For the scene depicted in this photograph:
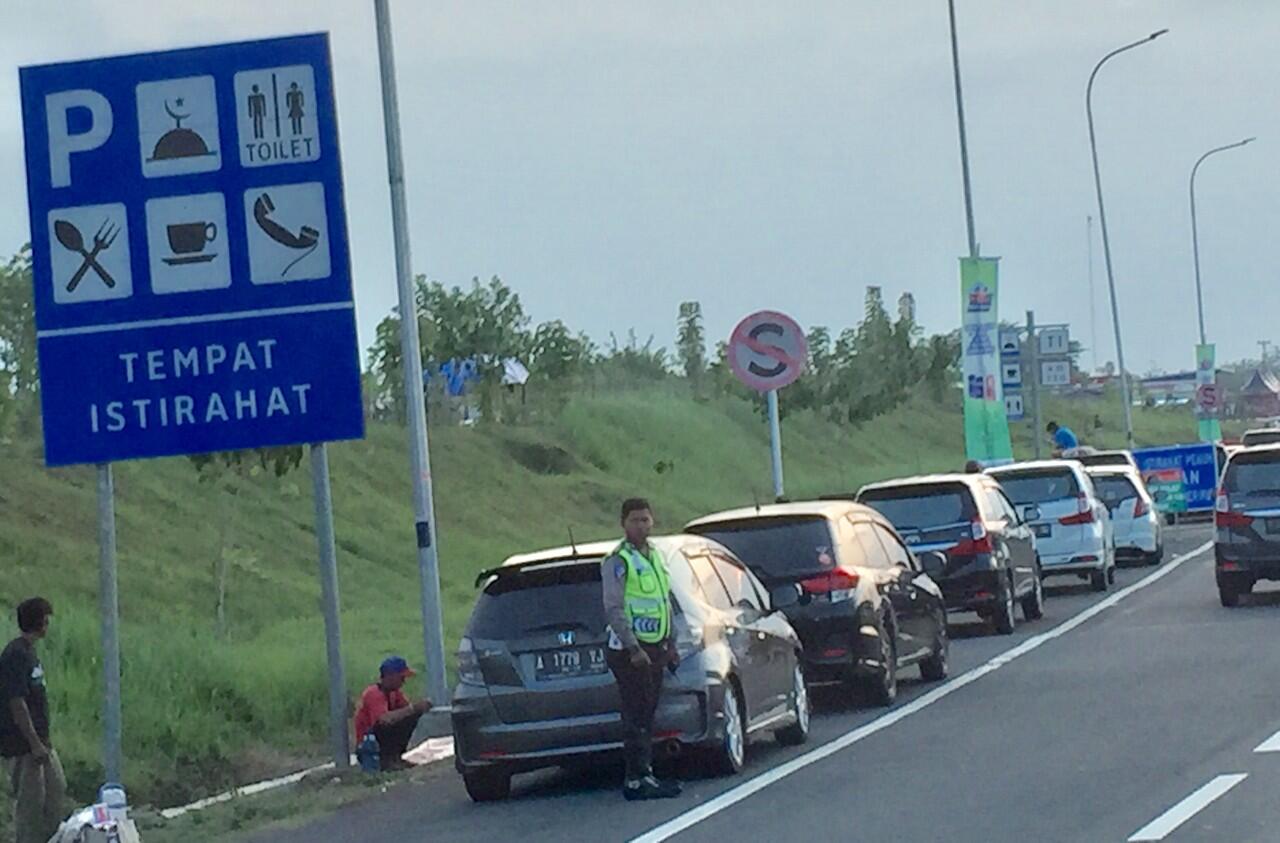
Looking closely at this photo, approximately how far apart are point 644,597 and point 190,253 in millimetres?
4648

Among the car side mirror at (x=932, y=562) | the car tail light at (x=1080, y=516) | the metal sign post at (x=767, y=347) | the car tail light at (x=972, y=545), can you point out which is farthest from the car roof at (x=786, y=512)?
the car tail light at (x=1080, y=516)

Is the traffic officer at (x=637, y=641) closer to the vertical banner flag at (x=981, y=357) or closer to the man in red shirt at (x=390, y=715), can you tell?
the man in red shirt at (x=390, y=715)

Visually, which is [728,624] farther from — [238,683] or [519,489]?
[519,489]

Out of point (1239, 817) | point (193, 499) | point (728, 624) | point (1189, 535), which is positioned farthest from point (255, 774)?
point (1189, 535)

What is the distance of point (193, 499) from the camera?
4069 cm

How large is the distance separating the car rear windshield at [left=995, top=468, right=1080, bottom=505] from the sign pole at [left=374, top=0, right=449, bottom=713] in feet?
45.0

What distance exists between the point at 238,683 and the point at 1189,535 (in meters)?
30.0

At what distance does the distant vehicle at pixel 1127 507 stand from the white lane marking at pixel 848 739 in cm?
722

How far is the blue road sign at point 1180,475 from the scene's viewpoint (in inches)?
2004

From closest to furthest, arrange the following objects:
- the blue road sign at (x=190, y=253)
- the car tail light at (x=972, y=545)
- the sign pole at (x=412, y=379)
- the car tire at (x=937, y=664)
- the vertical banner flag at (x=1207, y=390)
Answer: the blue road sign at (x=190, y=253)
the sign pole at (x=412, y=379)
the car tire at (x=937, y=664)
the car tail light at (x=972, y=545)
the vertical banner flag at (x=1207, y=390)

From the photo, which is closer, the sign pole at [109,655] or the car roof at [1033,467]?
the sign pole at [109,655]

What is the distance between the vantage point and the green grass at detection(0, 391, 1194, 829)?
21.3 metres

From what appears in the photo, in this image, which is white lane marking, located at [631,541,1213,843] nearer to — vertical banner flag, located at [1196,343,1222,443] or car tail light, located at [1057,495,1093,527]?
car tail light, located at [1057,495,1093,527]

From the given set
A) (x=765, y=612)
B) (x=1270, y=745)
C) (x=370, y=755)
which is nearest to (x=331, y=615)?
(x=370, y=755)
